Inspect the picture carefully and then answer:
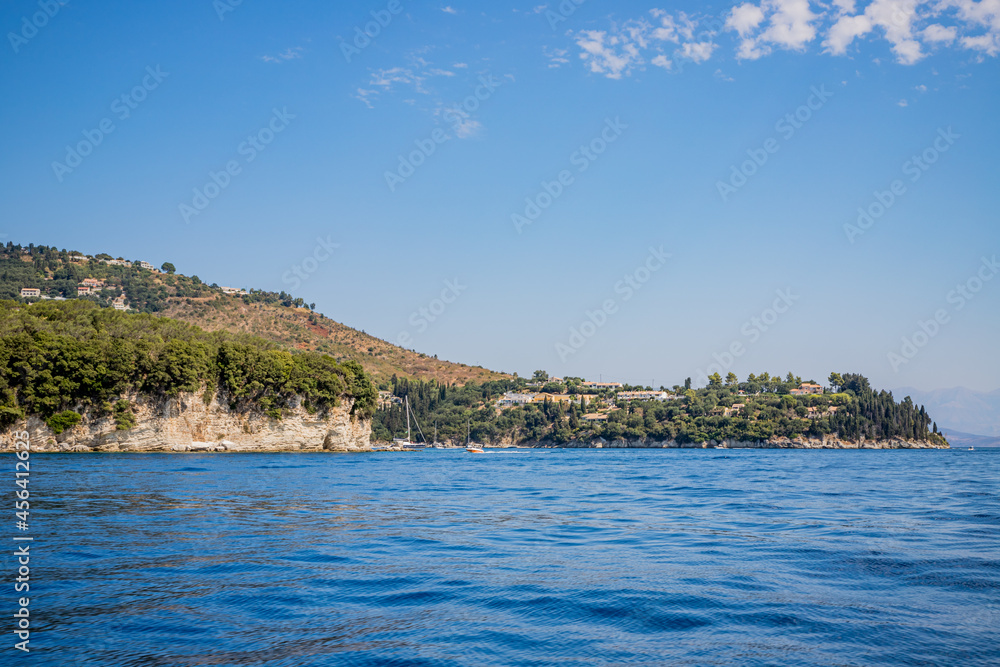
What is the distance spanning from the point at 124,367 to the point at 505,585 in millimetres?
57962

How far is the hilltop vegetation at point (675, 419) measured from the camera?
149 metres

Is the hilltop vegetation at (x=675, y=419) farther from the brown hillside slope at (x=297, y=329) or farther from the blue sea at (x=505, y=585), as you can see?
the blue sea at (x=505, y=585)

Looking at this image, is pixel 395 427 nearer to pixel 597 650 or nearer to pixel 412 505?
pixel 412 505

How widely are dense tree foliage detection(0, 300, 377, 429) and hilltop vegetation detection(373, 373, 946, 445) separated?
73881 mm

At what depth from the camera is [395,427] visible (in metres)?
149

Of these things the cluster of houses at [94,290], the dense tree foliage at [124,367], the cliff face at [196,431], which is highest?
the cluster of houses at [94,290]

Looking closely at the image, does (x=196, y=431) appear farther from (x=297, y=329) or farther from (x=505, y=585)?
(x=297, y=329)

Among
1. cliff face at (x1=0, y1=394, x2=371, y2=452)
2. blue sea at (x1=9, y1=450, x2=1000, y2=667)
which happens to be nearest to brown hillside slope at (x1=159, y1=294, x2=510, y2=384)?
cliff face at (x1=0, y1=394, x2=371, y2=452)

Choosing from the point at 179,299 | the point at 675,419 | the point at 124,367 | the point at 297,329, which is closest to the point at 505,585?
the point at 124,367

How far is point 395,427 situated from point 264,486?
123m

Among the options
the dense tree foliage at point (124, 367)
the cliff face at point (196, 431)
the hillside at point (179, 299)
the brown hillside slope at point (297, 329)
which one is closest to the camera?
the dense tree foliage at point (124, 367)

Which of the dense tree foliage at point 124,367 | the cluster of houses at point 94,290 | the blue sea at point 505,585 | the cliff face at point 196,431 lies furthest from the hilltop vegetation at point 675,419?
the blue sea at point 505,585

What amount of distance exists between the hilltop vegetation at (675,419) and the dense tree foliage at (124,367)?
242 ft

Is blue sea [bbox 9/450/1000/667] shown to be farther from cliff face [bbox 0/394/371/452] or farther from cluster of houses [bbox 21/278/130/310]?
cluster of houses [bbox 21/278/130/310]
